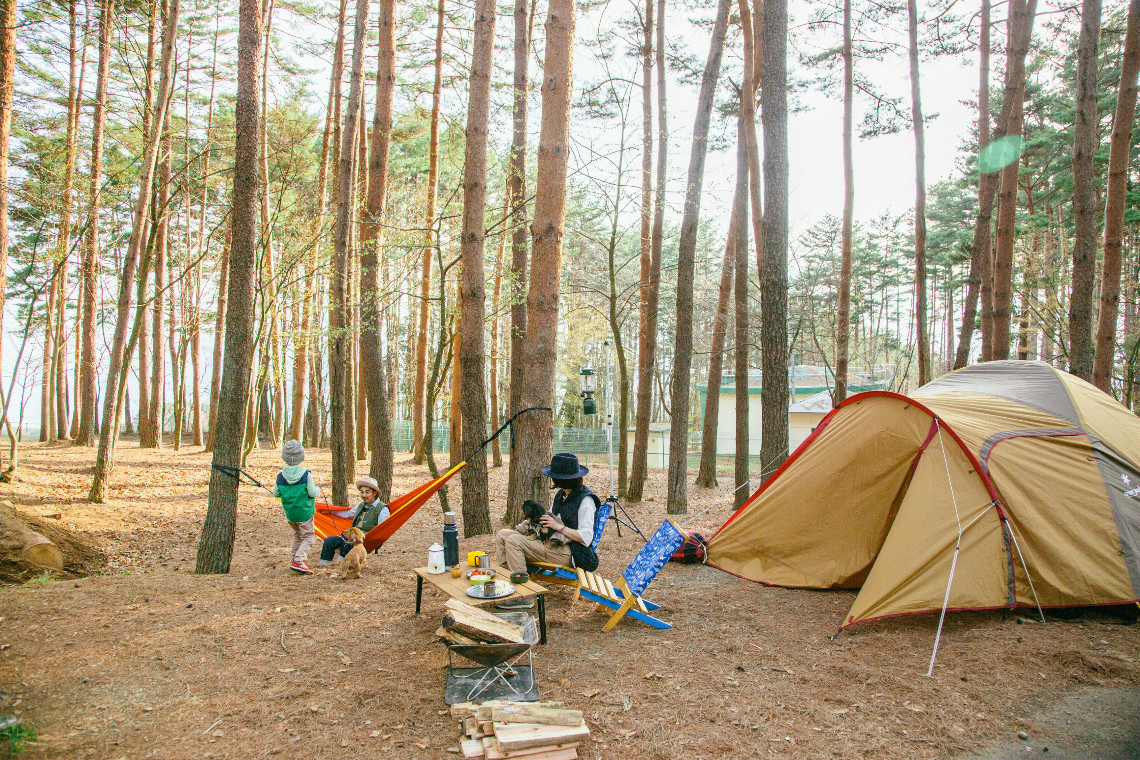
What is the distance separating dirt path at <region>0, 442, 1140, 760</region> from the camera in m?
2.90

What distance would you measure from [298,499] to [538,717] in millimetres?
3614

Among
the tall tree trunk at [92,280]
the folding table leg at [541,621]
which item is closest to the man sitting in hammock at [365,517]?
the folding table leg at [541,621]

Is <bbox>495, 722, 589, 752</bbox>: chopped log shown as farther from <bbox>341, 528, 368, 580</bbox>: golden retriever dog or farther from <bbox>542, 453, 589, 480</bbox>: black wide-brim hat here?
<bbox>341, 528, 368, 580</bbox>: golden retriever dog

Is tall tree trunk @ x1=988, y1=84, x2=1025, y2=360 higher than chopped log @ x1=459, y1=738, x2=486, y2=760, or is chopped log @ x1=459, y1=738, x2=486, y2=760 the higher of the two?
tall tree trunk @ x1=988, y1=84, x2=1025, y2=360

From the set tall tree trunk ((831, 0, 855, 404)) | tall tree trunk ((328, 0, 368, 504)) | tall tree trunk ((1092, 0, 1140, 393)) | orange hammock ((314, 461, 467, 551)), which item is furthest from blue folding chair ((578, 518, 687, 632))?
tall tree trunk ((831, 0, 855, 404))

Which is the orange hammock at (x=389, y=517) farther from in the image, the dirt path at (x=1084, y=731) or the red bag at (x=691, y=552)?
the dirt path at (x=1084, y=731)

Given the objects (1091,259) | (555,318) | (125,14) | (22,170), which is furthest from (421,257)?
(1091,259)

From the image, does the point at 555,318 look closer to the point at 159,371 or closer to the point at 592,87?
the point at 592,87

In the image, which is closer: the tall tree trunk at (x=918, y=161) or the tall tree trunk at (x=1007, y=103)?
the tall tree trunk at (x=1007, y=103)

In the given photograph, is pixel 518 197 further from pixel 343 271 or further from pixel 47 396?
pixel 47 396

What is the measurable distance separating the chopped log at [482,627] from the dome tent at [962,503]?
231 centimetres

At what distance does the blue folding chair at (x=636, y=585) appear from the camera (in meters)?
4.24

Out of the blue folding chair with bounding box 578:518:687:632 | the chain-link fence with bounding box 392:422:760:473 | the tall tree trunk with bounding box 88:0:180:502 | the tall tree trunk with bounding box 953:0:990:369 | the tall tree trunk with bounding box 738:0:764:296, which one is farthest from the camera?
the chain-link fence with bounding box 392:422:760:473

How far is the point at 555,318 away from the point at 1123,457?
4.50 meters
